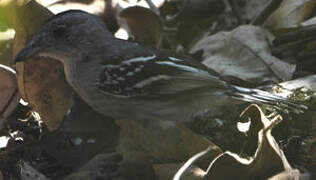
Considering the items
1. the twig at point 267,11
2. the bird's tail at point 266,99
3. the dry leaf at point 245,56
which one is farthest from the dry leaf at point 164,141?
the twig at point 267,11

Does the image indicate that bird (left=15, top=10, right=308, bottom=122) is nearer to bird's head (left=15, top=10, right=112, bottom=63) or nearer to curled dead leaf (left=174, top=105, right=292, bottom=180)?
bird's head (left=15, top=10, right=112, bottom=63)

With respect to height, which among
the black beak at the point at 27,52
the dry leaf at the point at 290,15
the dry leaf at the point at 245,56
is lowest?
the dry leaf at the point at 245,56

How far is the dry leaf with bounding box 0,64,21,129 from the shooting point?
14.0 ft

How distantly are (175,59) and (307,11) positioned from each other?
68.0 inches

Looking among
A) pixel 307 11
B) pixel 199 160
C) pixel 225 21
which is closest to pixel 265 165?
pixel 199 160

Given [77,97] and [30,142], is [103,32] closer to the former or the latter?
[77,97]

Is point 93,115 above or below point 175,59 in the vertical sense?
below

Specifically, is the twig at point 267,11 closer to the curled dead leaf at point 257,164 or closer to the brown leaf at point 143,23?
the brown leaf at point 143,23

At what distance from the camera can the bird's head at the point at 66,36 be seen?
4449mm

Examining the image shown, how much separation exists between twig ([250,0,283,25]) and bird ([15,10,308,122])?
1.54 metres

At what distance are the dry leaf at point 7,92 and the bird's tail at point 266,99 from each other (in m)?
1.69

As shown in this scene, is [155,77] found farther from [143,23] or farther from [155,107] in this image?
[143,23]

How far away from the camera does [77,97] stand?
481cm

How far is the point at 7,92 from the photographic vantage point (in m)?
4.30
